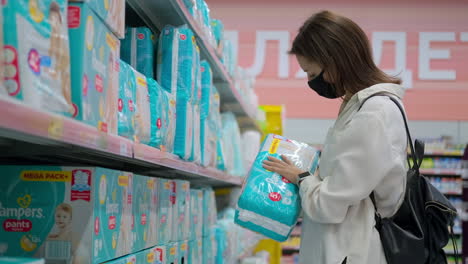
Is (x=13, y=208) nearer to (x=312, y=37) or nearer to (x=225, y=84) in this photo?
(x=312, y=37)

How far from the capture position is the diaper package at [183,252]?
2305 millimetres

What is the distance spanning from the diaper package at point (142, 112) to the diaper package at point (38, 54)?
53cm

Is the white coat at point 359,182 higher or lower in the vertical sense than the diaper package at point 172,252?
higher

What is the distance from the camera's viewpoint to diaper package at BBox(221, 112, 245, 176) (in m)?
3.50

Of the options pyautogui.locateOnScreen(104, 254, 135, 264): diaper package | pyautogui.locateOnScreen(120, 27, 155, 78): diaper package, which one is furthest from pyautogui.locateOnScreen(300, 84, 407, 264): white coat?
pyautogui.locateOnScreen(120, 27, 155, 78): diaper package

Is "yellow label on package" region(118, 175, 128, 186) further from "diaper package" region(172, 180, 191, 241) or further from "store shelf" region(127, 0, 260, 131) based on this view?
"store shelf" region(127, 0, 260, 131)

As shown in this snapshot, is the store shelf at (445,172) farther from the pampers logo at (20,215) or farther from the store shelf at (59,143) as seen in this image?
the pampers logo at (20,215)

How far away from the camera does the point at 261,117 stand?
18.2 ft

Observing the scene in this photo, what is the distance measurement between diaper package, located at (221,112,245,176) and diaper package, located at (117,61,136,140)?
1.72 metres

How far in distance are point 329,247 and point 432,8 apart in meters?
7.44

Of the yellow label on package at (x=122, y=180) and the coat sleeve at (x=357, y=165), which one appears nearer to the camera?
the yellow label on package at (x=122, y=180)

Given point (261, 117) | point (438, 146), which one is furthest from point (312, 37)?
point (438, 146)

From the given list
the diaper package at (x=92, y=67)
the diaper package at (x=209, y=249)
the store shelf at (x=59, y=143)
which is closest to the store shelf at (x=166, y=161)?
the store shelf at (x=59, y=143)

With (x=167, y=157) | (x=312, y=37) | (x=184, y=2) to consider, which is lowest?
(x=167, y=157)
